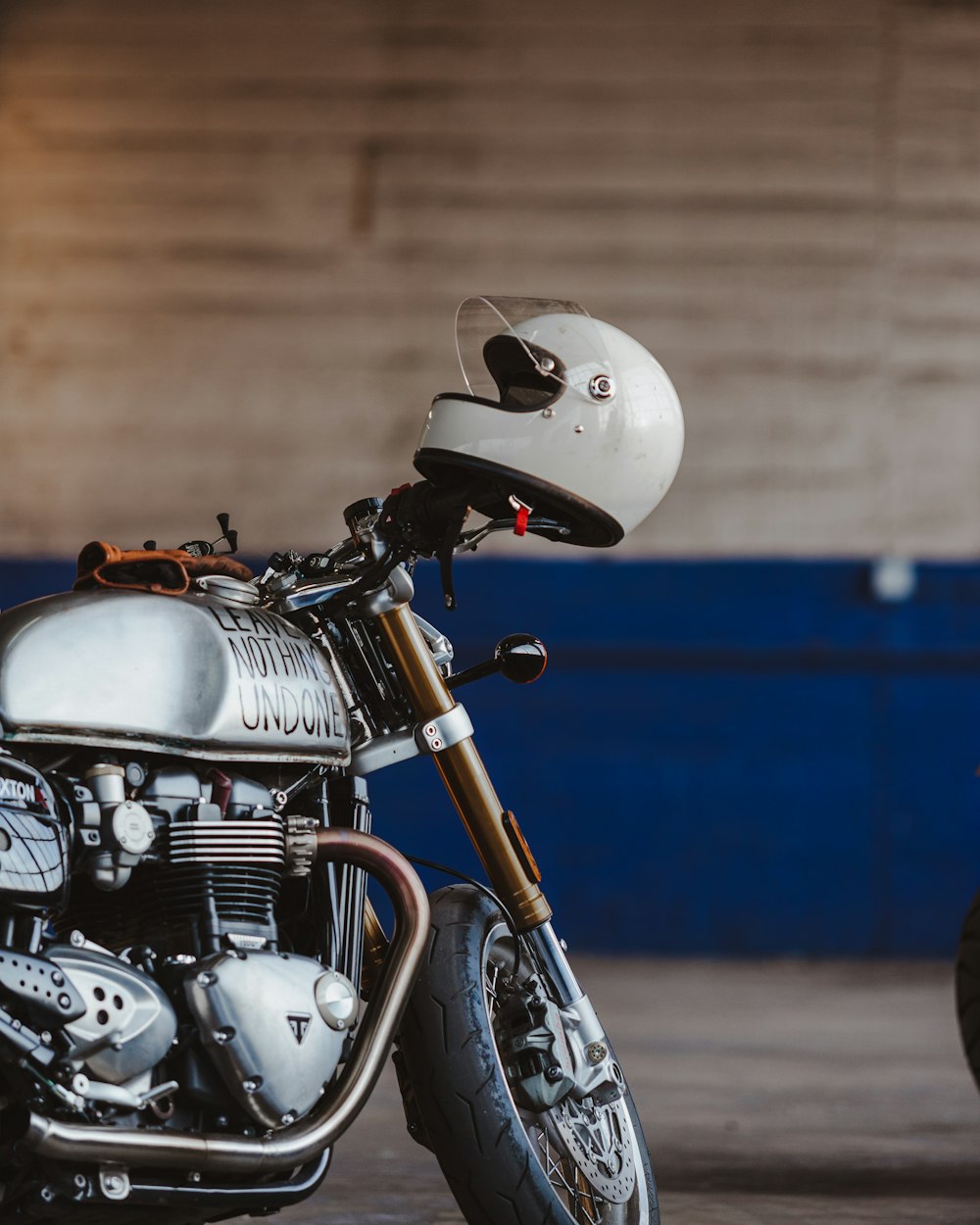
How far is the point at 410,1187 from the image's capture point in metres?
4.07

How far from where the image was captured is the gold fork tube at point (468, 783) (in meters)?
3.04

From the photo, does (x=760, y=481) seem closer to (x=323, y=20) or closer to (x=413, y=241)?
(x=413, y=241)

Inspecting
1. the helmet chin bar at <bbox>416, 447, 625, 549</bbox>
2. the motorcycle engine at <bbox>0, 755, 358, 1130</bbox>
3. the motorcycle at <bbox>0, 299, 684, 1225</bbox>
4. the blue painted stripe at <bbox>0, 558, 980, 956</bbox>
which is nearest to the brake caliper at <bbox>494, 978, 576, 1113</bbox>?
the motorcycle at <bbox>0, 299, 684, 1225</bbox>

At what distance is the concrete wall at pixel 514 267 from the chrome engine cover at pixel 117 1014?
19.3 ft

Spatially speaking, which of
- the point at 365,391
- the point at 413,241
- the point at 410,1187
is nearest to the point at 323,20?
the point at 413,241

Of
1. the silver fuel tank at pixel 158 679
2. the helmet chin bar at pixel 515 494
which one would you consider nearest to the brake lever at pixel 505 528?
the helmet chin bar at pixel 515 494

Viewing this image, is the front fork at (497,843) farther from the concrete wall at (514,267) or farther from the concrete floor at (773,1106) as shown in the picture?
the concrete wall at (514,267)

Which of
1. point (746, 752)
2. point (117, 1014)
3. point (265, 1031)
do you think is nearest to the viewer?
point (117, 1014)

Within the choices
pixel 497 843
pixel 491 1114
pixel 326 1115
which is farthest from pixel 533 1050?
pixel 326 1115

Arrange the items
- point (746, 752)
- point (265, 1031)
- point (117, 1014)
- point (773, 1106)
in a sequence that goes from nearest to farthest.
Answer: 1. point (117, 1014)
2. point (265, 1031)
3. point (773, 1106)
4. point (746, 752)

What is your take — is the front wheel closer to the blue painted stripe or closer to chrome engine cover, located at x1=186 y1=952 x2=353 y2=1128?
chrome engine cover, located at x1=186 y1=952 x2=353 y2=1128

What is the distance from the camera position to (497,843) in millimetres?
3088

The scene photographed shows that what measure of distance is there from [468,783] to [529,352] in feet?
2.37

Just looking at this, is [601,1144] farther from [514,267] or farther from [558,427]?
[514,267]
